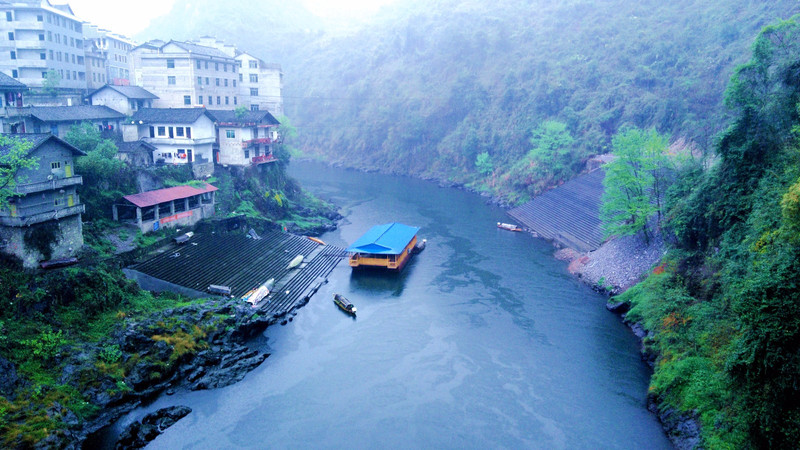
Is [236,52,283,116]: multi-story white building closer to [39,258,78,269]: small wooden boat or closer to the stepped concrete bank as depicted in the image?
the stepped concrete bank

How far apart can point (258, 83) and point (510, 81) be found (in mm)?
44228

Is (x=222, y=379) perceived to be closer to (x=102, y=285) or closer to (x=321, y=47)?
(x=102, y=285)

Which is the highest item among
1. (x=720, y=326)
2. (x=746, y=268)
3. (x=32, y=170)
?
(x=32, y=170)

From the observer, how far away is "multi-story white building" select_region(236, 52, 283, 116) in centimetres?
6525

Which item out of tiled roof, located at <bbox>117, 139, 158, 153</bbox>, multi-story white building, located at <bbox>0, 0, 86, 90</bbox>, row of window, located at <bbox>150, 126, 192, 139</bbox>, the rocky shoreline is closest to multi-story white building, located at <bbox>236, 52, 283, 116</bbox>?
row of window, located at <bbox>150, 126, 192, 139</bbox>

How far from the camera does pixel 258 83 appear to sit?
66.1 meters

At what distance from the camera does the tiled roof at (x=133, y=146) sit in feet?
140

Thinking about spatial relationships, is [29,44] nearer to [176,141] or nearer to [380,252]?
[176,141]

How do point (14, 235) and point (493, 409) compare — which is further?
point (14, 235)

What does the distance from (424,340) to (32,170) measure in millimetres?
23554

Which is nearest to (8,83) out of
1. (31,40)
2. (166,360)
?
(31,40)

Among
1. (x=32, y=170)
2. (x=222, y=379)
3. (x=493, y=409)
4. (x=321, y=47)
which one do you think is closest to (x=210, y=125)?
(x=32, y=170)

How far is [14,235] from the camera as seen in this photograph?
26.4m

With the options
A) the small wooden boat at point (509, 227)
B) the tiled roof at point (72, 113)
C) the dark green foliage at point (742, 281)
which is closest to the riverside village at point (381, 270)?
the dark green foliage at point (742, 281)
